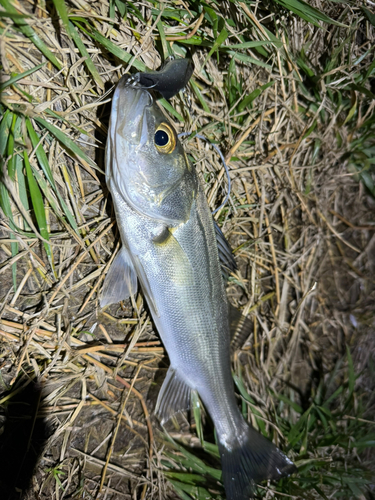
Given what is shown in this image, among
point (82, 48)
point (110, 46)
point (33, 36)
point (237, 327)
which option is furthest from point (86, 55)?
point (237, 327)

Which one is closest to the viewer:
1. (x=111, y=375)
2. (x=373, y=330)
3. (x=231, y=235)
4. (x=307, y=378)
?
(x=111, y=375)

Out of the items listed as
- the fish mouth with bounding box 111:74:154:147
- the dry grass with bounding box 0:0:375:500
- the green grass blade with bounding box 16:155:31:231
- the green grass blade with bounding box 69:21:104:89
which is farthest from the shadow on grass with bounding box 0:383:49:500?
the green grass blade with bounding box 69:21:104:89

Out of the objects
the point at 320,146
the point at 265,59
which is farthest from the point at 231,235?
the point at 265,59

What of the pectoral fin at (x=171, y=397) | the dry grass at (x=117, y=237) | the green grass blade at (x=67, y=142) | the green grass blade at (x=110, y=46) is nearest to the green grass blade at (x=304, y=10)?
the dry grass at (x=117, y=237)

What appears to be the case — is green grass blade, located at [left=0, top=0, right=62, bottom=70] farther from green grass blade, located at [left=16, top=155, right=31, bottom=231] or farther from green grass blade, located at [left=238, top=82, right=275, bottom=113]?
green grass blade, located at [left=238, top=82, right=275, bottom=113]

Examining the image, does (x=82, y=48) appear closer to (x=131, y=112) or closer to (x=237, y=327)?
(x=131, y=112)

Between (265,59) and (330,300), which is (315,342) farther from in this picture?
(265,59)

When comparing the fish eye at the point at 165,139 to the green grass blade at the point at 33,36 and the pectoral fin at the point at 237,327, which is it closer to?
the green grass blade at the point at 33,36
